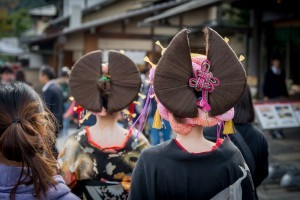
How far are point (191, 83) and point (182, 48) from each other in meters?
0.17

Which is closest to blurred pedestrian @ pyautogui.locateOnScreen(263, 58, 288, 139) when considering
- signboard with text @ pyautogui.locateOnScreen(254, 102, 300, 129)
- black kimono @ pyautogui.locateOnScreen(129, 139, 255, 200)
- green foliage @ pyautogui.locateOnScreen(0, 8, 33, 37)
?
signboard with text @ pyautogui.locateOnScreen(254, 102, 300, 129)

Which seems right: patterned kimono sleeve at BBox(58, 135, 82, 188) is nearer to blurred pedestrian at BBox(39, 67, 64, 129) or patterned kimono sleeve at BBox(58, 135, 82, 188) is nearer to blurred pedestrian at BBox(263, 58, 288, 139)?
blurred pedestrian at BBox(39, 67, 64, 129)

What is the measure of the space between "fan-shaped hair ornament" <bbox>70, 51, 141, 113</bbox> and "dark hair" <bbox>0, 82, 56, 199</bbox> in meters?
1.17

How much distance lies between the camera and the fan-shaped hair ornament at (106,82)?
129 inches

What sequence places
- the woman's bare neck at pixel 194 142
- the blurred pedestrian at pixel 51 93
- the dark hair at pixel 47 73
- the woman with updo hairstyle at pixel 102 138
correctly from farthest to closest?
the dark hair at pixel 47 73 < the blurred pedestrian at pixel 51 93 < the woman with updo hairstyle at pixel 102 138 < the woman's bare neck at pixel 194 142

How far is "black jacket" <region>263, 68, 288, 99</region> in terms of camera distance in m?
10.0

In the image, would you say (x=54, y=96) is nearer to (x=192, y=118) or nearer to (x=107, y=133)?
(x=107, y=133)

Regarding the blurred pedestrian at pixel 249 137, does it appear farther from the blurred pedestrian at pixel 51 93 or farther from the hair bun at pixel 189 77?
the blurred pedestrian at pixel 51 93

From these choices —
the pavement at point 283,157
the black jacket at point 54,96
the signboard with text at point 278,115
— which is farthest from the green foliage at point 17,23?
the signboard with text at point 278,115

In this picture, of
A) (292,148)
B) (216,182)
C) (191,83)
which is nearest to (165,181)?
(216,182)

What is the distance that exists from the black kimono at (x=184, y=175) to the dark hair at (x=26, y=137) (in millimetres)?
444

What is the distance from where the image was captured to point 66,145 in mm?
3229

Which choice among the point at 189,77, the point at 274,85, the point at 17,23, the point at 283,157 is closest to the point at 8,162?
the point at 189,77

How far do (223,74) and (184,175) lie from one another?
529 millimetres
